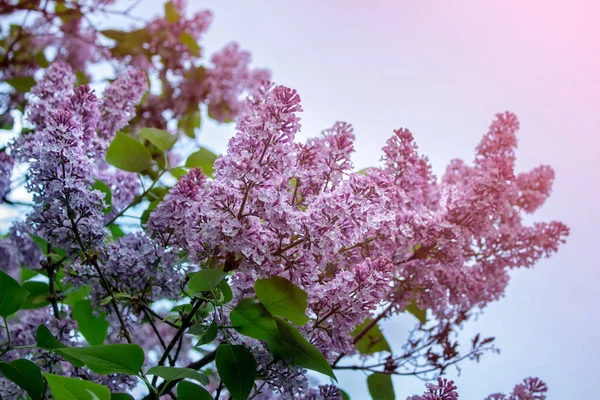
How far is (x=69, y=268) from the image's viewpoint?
1051mm

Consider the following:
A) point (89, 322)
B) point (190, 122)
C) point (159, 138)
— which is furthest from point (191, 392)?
point (190, 122)

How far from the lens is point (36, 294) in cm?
131

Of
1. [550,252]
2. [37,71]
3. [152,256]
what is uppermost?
[37,71]

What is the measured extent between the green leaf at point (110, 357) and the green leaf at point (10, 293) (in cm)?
18

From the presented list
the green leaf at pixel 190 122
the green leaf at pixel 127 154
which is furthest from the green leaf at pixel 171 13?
the green leaf at pixel 127 154

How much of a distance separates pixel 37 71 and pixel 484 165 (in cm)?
219

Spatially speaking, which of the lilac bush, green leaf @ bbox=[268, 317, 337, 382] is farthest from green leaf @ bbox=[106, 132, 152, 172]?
green leaf @ bbox=[268, 317, 337, 382]

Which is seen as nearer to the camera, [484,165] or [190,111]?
[484,165]

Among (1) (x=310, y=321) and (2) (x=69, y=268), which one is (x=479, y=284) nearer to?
(1) (x=310, y=321)

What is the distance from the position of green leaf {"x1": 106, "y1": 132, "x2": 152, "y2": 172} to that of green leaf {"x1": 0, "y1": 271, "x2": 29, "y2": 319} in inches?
14.9

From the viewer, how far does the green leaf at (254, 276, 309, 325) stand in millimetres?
833

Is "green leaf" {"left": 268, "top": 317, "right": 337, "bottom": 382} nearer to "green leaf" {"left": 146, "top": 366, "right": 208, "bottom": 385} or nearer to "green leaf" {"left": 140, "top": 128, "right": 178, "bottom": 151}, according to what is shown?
"green leaf" {"left": 146, "top": 366, "right": 208, "bottom": 385}

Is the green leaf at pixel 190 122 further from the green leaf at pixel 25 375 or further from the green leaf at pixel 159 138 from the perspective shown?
the green leaf at pixel 25 375

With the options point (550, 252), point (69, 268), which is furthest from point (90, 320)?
point (550, 252)
